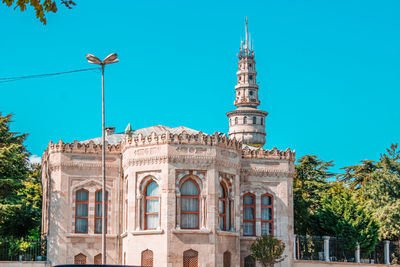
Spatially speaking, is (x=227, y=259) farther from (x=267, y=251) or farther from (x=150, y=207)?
(x=150, y=207)

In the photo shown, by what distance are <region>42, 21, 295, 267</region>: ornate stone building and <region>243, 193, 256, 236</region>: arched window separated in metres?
0.05

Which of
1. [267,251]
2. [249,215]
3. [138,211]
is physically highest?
[138,211]

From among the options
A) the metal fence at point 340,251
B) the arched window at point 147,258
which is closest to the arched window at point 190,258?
the arched window at point 147,258

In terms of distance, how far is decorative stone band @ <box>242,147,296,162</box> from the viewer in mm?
40219

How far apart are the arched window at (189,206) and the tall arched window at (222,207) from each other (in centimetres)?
139

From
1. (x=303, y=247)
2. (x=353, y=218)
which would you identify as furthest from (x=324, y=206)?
(x=303, y=247)

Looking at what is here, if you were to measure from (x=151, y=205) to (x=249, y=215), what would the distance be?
20.6 ft

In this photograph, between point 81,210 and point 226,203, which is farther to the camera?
point 81,210

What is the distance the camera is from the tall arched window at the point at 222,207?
36.8 m

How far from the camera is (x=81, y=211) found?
38719 mm

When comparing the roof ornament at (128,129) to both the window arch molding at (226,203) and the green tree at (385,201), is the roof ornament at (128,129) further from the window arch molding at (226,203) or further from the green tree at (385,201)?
the green tree at (385,201)

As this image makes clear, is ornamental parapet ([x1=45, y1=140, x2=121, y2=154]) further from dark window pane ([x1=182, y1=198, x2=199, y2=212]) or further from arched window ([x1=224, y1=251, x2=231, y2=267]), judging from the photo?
arched window ([x1=224, y1=251, x2=231, y2=267])

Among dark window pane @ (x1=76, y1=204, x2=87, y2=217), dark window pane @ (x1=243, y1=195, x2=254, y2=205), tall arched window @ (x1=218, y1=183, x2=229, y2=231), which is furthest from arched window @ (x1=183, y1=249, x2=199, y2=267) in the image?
dark window pane @ (x1=76, y1=204, x2=87, y2=217)

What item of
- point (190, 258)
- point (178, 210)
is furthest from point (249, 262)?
point (178, 210)
